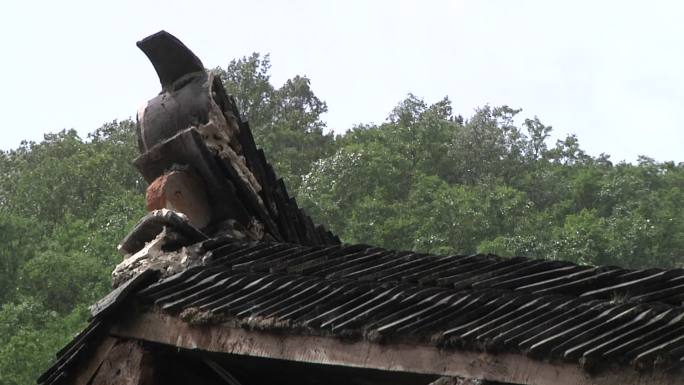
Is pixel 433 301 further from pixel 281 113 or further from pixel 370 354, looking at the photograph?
pixel 281 113

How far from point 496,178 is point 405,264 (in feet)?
169

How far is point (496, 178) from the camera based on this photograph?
188ft

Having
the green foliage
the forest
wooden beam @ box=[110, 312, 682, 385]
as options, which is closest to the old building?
wooden beam @ box=[110, 312, 682, 385]

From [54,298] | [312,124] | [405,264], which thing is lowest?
[405,264]

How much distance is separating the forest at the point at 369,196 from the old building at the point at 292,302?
28533 millimetres

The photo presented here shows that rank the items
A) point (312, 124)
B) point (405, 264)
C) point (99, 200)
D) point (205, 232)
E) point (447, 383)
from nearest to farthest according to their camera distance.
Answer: point (447, 383)
point (405, 264)
point (205, 232)
point (99, 200)
point (312, 124)

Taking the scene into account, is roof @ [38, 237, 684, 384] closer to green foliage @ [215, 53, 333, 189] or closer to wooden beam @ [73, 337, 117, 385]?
wooden beam @ [73, 337, 117, 385]

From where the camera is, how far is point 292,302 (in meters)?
5.99

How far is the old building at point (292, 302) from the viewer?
484cm

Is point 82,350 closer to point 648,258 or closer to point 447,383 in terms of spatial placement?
point 447,383

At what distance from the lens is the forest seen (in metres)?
45.0

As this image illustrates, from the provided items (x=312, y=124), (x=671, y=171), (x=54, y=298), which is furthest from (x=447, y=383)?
(x=312, y=124)

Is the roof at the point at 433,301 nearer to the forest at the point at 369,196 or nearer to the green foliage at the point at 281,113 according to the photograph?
the forest at the point at 369,196

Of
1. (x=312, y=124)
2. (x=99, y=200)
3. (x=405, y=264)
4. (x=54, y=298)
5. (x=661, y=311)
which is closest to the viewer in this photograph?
(x=661, y=311)
